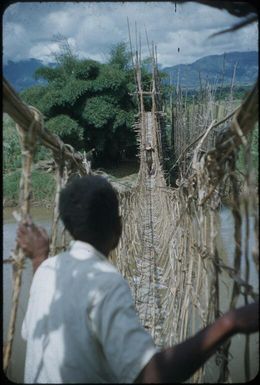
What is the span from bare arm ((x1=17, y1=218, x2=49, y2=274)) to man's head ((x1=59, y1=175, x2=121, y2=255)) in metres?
0.23

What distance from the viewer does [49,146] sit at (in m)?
1.87

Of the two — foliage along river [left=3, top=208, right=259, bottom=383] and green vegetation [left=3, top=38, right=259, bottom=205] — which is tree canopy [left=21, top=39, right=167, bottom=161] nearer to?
green vegetation [left=3, top=38, right=259, bottom=205]

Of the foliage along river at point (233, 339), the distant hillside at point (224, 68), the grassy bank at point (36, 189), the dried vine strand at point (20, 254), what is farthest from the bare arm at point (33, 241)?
the grassy bank at point (36, 189)

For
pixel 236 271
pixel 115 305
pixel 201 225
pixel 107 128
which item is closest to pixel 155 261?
pixel 201 225

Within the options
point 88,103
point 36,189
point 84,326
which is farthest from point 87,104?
point 84,326

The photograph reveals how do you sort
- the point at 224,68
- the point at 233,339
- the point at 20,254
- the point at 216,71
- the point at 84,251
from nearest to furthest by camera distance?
1. the point at 84,251
2. the point at 20,254
3. the point at 233,339
4. the point at 224,68
5. the point at 216,71

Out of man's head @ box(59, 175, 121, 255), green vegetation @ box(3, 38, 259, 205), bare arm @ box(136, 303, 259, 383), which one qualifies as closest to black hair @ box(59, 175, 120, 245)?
man's head @ box(59, 175, 121, 255)

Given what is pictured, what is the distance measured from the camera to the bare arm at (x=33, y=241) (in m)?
1.50

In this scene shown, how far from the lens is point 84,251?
4.15 ft

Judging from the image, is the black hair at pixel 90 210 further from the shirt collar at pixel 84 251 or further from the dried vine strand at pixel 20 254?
the dried vine strand at pixel 20 254

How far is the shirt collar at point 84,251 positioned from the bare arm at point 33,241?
10.2 inches

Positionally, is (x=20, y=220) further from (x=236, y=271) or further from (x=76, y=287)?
(x=236, y=271)

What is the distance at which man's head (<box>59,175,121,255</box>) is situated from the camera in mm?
1278

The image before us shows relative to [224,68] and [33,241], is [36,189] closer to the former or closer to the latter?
[224,68]
